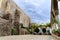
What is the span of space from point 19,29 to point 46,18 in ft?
13.2

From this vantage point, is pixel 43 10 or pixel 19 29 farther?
pixel 43 10

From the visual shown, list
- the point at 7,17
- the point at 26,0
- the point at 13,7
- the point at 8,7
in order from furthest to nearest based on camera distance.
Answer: the point at 26,0 → the point at 13,7 → the point at 8,7 → the point at 7,17

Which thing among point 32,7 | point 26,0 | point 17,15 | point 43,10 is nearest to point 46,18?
point 43,10

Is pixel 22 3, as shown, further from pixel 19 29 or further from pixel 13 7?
pixel 19 29

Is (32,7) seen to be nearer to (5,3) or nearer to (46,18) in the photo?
(46,18)

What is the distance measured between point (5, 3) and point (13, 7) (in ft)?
4.21

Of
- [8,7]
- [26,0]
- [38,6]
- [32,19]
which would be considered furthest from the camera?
[32,19]

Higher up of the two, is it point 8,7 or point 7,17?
point 8,7

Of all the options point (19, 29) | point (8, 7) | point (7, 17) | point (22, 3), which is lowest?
point (19, 29)

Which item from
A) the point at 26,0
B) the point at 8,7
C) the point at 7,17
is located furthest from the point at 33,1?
the point at 7,17

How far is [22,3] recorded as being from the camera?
1135cm

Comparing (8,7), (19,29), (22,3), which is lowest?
(19,29)

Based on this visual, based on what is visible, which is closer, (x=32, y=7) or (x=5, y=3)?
Result: (x=5, y=3)

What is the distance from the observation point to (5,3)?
8.23 m
